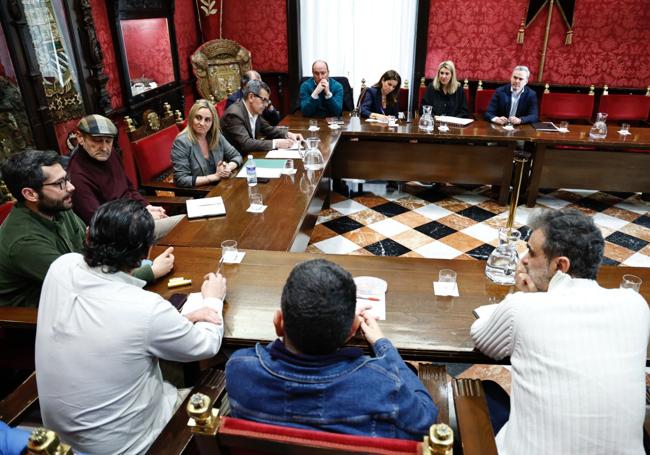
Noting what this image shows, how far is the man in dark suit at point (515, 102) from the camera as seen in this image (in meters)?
4.36

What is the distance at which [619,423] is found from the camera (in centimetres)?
114

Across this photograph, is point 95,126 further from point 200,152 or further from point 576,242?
point 576,242

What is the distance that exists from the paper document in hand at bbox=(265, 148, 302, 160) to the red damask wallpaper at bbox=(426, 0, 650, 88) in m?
3.12

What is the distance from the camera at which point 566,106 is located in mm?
5102

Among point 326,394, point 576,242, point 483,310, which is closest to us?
point 326,394

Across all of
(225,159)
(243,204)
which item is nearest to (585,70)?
(225,159)

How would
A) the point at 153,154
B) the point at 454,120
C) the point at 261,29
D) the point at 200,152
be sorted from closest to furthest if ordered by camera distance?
the point at 200,152, the point at 153,154, the point at 454,120, the point at 261,29

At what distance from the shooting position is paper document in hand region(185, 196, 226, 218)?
2.49m

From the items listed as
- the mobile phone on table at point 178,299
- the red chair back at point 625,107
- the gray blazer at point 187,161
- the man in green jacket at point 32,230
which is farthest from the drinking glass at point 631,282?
the red chair back at point 625,107

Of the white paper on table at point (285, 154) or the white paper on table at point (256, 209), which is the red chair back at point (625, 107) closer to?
the white paper on table at point (285, 154)

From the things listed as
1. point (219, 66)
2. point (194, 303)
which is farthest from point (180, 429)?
point (219, 66)

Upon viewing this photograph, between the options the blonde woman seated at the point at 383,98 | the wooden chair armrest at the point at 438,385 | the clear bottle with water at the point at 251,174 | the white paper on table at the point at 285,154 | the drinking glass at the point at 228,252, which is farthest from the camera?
the blonde woman seated at the point at 383,98

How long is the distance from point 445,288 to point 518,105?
3.27 metres

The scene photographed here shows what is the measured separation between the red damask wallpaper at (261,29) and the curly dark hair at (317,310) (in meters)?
5.57
